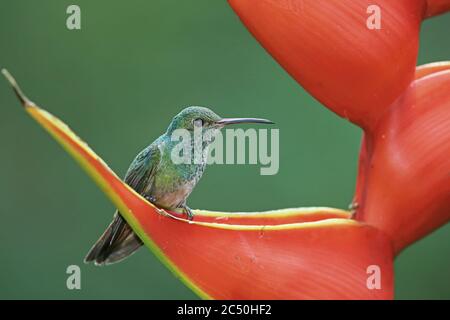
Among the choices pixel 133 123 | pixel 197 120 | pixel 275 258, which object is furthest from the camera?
pixel 133 123

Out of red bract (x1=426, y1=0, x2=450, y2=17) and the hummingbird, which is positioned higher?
red bract (x1=426, y1=0, x2=450, y2=17)

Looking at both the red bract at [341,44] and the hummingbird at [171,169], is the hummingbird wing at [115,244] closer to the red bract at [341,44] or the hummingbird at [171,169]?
the hummingbird at [171,169]

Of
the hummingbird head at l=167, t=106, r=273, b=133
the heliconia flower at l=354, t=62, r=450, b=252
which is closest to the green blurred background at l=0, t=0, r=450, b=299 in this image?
the hummingbird head at l=167, t=106, r=273, b=133

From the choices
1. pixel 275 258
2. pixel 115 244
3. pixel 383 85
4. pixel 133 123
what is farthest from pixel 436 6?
pixel 133 123

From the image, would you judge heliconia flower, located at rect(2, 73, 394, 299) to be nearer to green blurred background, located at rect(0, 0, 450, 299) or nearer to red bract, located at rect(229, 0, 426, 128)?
red bract, located at rect(229, 0, 426, 128)

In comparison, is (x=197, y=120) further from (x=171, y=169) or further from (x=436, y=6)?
(x=436, y=6)

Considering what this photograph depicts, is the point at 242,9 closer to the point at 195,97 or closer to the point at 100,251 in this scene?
the point at 100,251
